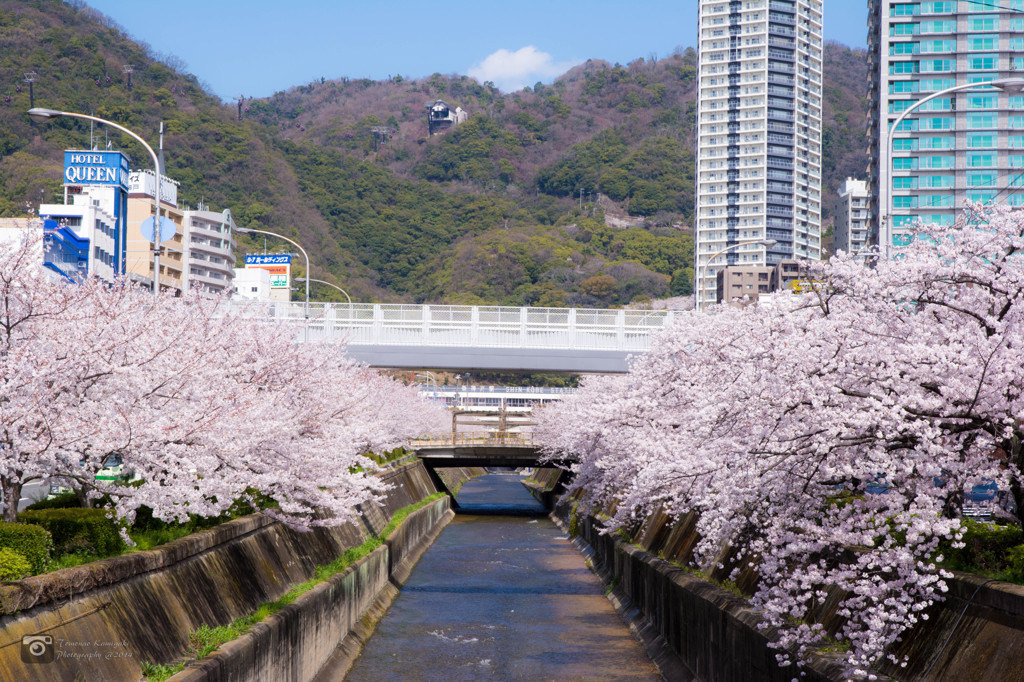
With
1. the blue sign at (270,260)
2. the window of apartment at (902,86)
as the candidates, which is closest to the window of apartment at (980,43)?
the window of apartment at (902,86)

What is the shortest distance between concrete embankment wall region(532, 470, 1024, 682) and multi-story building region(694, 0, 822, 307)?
151139mm

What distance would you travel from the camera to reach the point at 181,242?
120 m

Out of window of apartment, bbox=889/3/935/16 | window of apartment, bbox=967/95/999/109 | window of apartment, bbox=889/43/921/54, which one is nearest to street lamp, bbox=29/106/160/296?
window of apartment, bbox=889/43/921/54

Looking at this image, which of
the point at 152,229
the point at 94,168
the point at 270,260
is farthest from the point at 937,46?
the point at 152,229

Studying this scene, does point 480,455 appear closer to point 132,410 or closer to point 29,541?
point 132,410

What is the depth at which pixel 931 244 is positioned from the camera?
11.2m

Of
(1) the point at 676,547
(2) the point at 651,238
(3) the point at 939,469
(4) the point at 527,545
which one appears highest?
(2) the point at 651,238

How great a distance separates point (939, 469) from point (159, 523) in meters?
10.9

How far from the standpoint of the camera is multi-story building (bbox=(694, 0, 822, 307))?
178500mm

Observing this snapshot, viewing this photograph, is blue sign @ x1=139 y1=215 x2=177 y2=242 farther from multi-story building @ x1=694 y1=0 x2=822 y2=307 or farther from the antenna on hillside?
multi-story building @ x1=694 y1=0 x2=822 y2=307

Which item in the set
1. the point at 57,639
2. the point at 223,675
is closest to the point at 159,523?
the point at 223,675

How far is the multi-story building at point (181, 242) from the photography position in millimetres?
111062

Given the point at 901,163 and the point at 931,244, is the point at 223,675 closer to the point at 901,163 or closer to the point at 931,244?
the point at 931,244

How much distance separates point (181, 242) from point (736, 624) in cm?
11434
